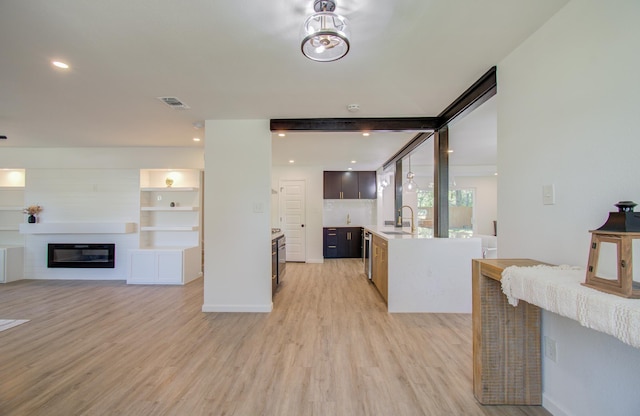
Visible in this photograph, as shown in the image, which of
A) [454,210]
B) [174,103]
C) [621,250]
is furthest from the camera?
[454,210]

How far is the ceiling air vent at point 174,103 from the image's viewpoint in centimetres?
287

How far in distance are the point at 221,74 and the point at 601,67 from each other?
96.8 inches


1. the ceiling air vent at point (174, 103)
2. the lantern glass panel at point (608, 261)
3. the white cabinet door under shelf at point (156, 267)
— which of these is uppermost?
the ceiling air vent at point (174, 103)

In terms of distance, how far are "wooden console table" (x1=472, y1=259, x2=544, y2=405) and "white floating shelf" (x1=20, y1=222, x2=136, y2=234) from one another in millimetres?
5601

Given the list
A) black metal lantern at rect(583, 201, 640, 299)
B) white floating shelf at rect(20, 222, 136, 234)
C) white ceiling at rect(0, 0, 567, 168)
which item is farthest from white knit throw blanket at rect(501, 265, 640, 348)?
white floating shelf at rect(20, 222, 136, 234)

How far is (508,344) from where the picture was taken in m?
1.79

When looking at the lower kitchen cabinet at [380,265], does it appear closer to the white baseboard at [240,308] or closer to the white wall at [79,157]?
the white baseboard at [240,308]

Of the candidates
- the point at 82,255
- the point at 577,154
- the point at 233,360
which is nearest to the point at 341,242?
the point at 233,360

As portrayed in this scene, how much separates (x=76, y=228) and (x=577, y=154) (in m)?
6.82

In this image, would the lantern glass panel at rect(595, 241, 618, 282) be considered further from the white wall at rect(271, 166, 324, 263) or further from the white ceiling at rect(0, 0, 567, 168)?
the white wall at rect(271, 166, 324, 263)

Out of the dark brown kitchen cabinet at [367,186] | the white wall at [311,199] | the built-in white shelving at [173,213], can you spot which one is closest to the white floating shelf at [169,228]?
the built-in white shelving at [173,213]

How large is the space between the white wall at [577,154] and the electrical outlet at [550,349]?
3cm

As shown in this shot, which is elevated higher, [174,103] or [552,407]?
[174,103]

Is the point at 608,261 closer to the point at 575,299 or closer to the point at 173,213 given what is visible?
the point at 575,299
